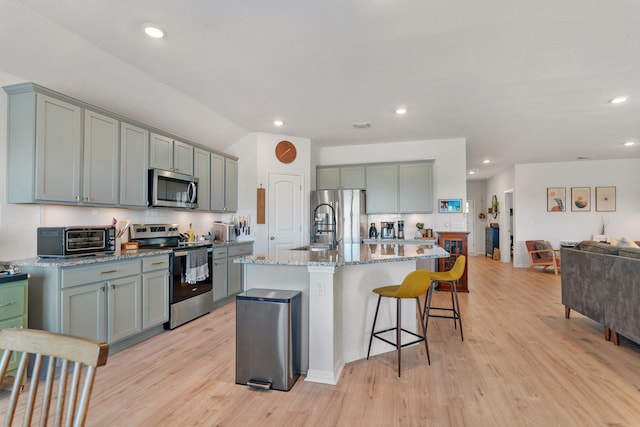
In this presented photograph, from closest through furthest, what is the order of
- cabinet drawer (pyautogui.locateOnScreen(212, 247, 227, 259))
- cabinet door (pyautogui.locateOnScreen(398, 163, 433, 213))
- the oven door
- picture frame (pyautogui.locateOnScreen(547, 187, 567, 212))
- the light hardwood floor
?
the light hardwood floor < the oven door < cabinet drawer (pyautogui.locateOnScreen(212, 247, 227, 259)) < cabinet door (pyautogui.locateOnScreen(398, 163, 433, 213)) < picture frame (pyautogui.locateOnScreen(547, 187, 567, 212))

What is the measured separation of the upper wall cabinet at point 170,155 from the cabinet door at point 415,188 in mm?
3493

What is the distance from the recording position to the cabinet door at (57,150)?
2.68m

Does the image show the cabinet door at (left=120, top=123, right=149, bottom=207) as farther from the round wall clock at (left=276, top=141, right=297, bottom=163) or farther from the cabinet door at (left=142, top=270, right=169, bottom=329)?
the round wall clock at (left=276, top=141, right=297, bottom=163)

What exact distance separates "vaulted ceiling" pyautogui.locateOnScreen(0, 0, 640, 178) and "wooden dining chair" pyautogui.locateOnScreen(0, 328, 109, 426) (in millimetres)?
2201

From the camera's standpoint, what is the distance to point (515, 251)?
8312 millimetres

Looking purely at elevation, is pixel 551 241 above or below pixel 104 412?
above

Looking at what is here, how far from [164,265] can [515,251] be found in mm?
8087

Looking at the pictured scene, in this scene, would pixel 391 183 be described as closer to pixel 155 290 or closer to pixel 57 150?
pixel 155 290

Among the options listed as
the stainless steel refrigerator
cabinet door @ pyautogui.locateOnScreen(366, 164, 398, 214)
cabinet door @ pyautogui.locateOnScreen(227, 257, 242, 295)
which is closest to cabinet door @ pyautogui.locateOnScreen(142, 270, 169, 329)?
cabinet door @ pyautogui.locateOnScreen(227, 257, 242, 295)

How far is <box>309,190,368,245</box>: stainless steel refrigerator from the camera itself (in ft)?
18.6

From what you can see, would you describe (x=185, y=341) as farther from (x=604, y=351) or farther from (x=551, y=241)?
(x=551, y=241)

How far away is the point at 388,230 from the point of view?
6027 millimetres

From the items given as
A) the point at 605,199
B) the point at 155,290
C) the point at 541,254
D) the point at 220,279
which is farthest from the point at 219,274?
the point at 605,199

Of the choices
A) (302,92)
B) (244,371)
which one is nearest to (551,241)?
(302,92)
